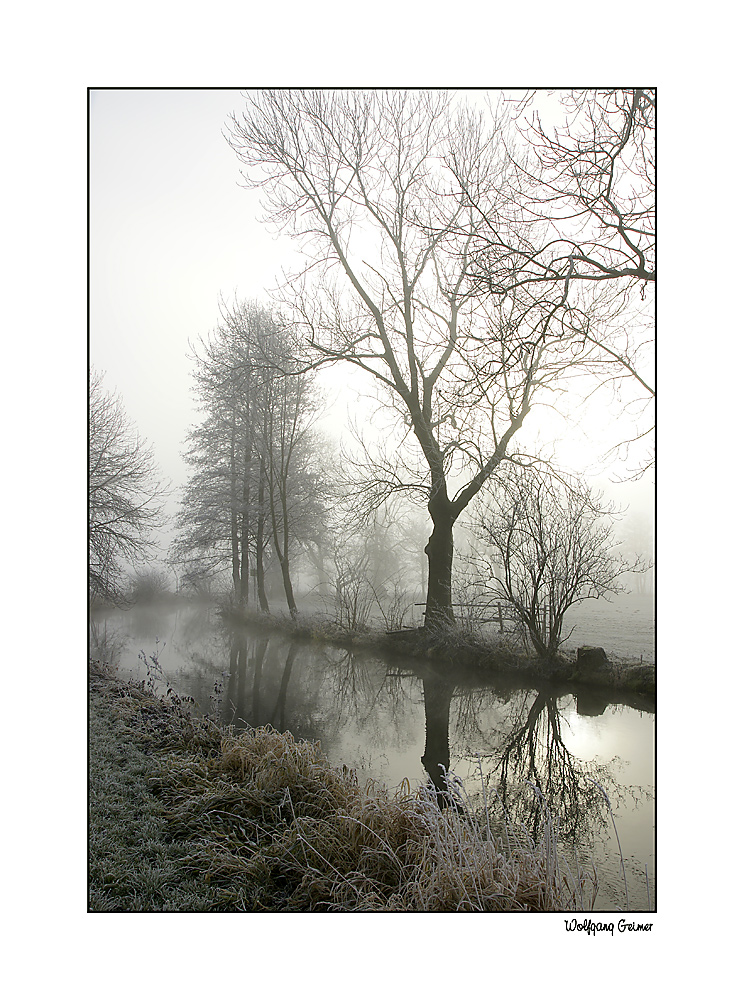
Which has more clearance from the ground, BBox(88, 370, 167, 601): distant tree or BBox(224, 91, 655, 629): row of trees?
BBox(224, 91, 655, 629): row of trees

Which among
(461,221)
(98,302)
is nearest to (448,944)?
(98,302)

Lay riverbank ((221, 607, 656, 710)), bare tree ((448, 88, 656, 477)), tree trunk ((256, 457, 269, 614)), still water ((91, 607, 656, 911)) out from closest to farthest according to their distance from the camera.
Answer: still water ((91, 607, 656, 911)) → bare tree ((448, 88, 656, 477)) → riverbank ((221, 607, 656, 710)) → tree trunk ((256, 457, 269, 614))

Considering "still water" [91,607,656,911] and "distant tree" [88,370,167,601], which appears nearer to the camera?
"still water" [91,607,656,911]

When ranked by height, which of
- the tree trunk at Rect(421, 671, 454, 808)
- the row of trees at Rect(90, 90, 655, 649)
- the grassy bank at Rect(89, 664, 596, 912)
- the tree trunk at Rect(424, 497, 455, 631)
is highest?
the row of trees at Rect(90, 90, 655, 649)

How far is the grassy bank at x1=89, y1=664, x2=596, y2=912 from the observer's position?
201 cm

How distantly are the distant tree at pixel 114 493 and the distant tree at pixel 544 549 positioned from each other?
128 inches

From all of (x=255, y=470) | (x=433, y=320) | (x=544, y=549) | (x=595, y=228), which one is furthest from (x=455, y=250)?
(x=255, y=470)

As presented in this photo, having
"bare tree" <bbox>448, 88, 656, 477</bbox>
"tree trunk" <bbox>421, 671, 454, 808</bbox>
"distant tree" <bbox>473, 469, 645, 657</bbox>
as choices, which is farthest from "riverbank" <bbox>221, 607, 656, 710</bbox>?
"bare tree" <bbox>448, 88, 656, 477</bbox>

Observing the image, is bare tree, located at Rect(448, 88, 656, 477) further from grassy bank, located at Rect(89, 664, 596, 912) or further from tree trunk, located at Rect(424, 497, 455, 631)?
tree trunk, located at Rect(424, 497, 455, 631)

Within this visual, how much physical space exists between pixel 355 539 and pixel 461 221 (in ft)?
15.7

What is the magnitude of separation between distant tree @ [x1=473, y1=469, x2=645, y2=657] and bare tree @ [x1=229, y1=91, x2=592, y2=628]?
418 millimetres

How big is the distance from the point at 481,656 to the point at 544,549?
145 cm
